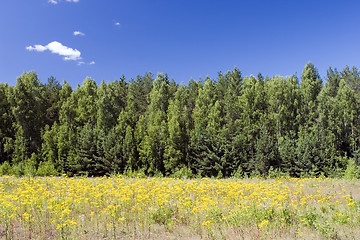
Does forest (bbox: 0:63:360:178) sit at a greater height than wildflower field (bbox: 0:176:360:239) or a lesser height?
greater

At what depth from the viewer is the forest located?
27.5 meters

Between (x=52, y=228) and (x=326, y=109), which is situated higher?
(x=326, y=109)

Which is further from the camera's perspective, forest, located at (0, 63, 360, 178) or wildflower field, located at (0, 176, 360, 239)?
forest, located at (0, 63, 360, 178)

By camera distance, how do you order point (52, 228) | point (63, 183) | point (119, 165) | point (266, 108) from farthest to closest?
point (266, 108) → point (119, 165) → point (63, 183) → point (52, 228)

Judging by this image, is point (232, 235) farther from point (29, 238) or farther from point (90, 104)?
point (90, 104)

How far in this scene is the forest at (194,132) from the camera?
27.5m

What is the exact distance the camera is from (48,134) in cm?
2764

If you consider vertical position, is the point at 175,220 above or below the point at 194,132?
below

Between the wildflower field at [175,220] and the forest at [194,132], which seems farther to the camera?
the forest at [194,132]

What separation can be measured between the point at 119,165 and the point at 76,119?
7.93m

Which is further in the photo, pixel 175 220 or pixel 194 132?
pixel 194 132

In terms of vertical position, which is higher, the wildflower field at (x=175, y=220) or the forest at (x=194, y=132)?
the forest at (x=194, y=132)

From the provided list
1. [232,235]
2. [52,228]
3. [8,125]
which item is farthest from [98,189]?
[8,125]

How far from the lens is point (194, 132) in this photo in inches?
1150
